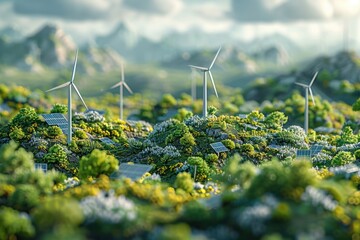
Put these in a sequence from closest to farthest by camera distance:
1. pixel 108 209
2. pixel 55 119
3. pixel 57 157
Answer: pixel 108 209, pixel 57 157, pixel 55 119

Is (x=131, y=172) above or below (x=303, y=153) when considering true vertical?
above

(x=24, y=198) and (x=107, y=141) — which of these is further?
(x=107, y=141)

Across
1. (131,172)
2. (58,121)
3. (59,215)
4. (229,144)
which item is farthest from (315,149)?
(59,215)

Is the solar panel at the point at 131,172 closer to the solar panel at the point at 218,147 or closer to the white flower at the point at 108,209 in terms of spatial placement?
the white flower at the point at 108,209

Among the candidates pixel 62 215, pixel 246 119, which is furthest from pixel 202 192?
pixel 246 119

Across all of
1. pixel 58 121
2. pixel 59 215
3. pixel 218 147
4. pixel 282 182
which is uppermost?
pixel 282 182

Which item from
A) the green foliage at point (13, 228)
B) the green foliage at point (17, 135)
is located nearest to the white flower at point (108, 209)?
the green foliage at point (13, 228)

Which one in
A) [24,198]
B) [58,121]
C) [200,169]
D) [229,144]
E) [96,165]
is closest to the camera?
[24,198]

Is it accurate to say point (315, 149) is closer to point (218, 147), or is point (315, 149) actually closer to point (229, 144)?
point (229, 144)
